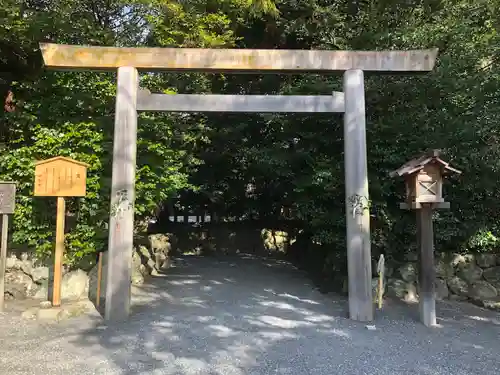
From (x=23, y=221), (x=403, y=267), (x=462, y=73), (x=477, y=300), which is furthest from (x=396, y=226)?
(x=23, y=221)

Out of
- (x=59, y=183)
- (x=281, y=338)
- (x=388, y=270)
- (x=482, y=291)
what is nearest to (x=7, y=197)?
(x=59, y=183)

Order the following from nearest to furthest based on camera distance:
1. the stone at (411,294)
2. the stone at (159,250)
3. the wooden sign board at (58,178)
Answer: the wooden sign board at (58,178), the stone at (411,294), the stone at (159,250)

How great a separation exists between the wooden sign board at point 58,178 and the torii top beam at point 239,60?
140cm

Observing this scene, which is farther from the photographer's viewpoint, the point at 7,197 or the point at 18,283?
the point at 18,283

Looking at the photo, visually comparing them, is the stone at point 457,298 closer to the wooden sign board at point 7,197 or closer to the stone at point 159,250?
the stone at point 159,250

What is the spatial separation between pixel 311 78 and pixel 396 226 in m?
3.52

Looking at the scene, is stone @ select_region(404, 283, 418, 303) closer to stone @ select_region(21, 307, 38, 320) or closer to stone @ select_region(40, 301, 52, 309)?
stone @ select_region(40, 301, 52, 309)

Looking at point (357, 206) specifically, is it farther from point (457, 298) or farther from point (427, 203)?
point (457, 298)

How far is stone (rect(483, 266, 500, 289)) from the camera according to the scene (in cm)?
668

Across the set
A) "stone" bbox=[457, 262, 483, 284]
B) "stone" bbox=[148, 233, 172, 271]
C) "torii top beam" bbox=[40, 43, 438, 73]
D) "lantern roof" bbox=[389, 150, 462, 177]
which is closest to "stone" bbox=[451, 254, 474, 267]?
"stone" bbox=[457, 262, 483, 284]

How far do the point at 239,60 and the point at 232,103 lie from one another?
0.61 m

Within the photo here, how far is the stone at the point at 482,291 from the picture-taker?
659 cm

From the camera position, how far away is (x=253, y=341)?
4.45 metres

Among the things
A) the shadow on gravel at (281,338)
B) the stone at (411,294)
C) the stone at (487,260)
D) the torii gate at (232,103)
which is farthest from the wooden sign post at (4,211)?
the stone at (487,260)
